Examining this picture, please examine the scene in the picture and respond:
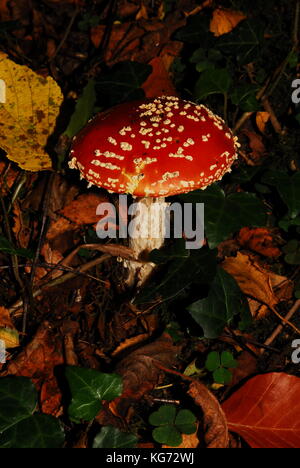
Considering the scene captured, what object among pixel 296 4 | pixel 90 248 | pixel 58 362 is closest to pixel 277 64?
pixel 296 4

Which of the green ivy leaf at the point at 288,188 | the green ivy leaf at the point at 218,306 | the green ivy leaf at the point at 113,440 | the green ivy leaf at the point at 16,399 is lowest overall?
the green ivy leaf at the point at 113,440

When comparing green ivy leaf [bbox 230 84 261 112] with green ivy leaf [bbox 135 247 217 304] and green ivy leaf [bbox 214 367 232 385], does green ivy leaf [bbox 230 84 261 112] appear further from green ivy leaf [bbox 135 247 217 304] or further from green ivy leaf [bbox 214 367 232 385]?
green ivy leaf [bbox 214 367 232 385]

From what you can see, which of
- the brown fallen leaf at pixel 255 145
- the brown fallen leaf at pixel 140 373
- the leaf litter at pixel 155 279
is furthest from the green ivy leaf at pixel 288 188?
the brown fallen leaf at pixel 140 373

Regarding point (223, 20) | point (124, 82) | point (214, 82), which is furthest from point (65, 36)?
point (214, 82)

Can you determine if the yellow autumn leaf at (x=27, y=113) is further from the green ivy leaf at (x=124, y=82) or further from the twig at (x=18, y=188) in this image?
the green ivy leaf at (x=124, y=82)

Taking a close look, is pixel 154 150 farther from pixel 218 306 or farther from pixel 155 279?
pixel 155 279
